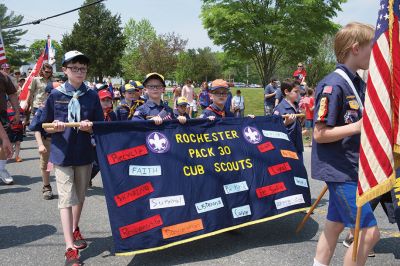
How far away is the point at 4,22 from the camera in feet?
241

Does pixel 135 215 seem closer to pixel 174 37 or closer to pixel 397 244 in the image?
pixel 397 244

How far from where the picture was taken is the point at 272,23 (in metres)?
22.3

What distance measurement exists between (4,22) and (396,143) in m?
83.2

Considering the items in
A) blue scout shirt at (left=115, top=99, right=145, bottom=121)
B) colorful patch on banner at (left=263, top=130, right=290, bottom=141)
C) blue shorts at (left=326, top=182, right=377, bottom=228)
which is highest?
blue scout shirt at (left=115, top=99, right=145, bottom=121)

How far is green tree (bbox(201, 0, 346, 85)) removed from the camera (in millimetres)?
21594

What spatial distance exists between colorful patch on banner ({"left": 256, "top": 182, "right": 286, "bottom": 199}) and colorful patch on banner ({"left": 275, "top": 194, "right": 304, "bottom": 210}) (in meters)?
0.11

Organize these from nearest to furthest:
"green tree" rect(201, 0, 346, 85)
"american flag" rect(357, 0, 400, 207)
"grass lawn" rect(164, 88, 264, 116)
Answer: "american flag" rect(357, 0, 400, 207), "green tree" rect(201, 0, 346, 85), "grass lawn" rect(164, 88, 264, 116)

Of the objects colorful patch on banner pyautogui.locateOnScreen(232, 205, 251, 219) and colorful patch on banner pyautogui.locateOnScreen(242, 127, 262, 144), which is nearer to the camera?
colorful patch on banner pyautogui.locateOnScreen(232, 205, 251, 219)

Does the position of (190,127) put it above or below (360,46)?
below

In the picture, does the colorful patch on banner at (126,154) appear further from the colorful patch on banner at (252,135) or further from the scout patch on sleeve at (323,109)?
the scout patch on sleeve at (323,109)

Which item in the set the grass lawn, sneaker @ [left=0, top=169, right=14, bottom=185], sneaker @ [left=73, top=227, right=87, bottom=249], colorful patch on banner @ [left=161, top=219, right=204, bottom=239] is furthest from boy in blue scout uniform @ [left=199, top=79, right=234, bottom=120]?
the grass lawn

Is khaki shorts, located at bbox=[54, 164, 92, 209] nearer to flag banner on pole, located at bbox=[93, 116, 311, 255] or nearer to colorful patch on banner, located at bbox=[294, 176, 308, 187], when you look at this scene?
flag banner on pole, located at bbox=[93, 116, 311, 255]

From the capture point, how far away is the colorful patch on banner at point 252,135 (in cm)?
460

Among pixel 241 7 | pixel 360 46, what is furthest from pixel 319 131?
pixel 241 7
